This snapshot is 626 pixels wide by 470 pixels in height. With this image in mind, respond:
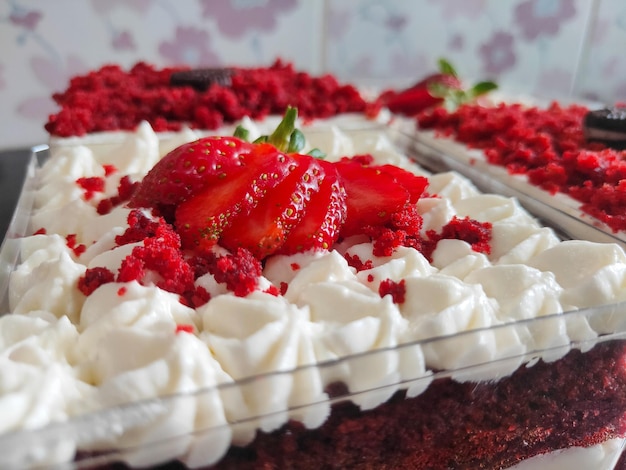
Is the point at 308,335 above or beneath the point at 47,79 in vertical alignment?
above

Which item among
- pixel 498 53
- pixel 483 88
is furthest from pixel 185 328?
pixel 498 53

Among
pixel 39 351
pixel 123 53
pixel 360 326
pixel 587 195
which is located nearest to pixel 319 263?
pixel 360 326

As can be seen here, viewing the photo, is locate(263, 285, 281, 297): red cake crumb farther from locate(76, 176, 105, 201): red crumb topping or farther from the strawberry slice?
the strawberry slice

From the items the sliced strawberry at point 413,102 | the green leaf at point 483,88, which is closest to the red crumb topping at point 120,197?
the sliced strawberry at point 413,102

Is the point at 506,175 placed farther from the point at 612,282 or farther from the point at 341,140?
the point at 612,282

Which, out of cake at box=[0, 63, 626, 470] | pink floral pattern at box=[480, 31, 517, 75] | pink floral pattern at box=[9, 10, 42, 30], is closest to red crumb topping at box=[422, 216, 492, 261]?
cake at box=[0, 63, 626, 470]

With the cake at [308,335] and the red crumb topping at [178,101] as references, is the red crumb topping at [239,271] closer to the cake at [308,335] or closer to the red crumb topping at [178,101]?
the cake at [308,335]

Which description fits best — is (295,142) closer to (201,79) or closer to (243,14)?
(201,79)
